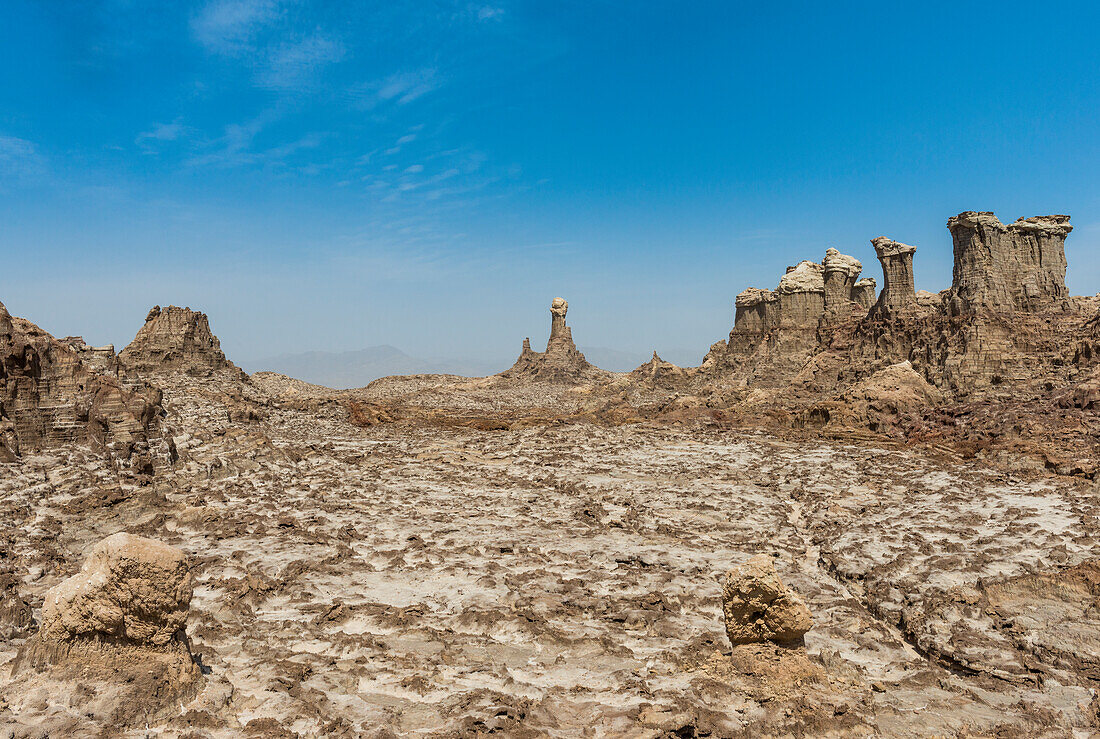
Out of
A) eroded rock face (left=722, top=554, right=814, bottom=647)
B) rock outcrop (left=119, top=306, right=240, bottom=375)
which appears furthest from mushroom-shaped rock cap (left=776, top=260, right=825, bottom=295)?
eroded rock face (left=722, top=554, right=814, bottom=647)

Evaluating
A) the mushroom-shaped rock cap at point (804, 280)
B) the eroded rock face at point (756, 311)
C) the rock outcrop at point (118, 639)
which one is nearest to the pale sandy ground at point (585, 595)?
the rock outcrop at point (118, 639)

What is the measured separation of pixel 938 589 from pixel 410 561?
31.0 ft

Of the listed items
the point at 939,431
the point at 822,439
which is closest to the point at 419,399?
the point at 822,439

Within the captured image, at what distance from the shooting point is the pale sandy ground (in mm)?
7109

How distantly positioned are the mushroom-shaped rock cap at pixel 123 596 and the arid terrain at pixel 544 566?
0.03m

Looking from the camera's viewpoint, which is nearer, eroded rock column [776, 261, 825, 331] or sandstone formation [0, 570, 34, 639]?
sandstone formation [0, 570, 34, 639]

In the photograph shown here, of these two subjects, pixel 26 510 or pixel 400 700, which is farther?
pixel 26 510

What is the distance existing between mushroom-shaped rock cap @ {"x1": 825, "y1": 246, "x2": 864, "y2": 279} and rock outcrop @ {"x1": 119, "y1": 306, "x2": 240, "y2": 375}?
46.6 metres

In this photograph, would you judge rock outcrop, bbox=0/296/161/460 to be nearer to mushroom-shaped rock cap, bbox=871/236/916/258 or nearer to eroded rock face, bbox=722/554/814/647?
eroded rock face, bbox=722/554/814/647

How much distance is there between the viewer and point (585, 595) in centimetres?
1116

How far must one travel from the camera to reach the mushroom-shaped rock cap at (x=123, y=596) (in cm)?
627

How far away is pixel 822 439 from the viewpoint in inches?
1220

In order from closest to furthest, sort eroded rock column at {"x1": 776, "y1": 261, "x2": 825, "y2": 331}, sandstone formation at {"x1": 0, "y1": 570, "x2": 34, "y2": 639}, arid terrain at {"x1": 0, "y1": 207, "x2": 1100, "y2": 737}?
arid terrain at {"x1": 0, "y1": 207, "x2": 1100, "y2": 737}
sandstone formation at {"x1": 0, "y1": 570, "x2": 34, "y2": 639}
eroded rock column at {"x1": 776, "y1": 261, "x2": 825, "y2": 331}

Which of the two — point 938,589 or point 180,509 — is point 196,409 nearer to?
point 180,509
